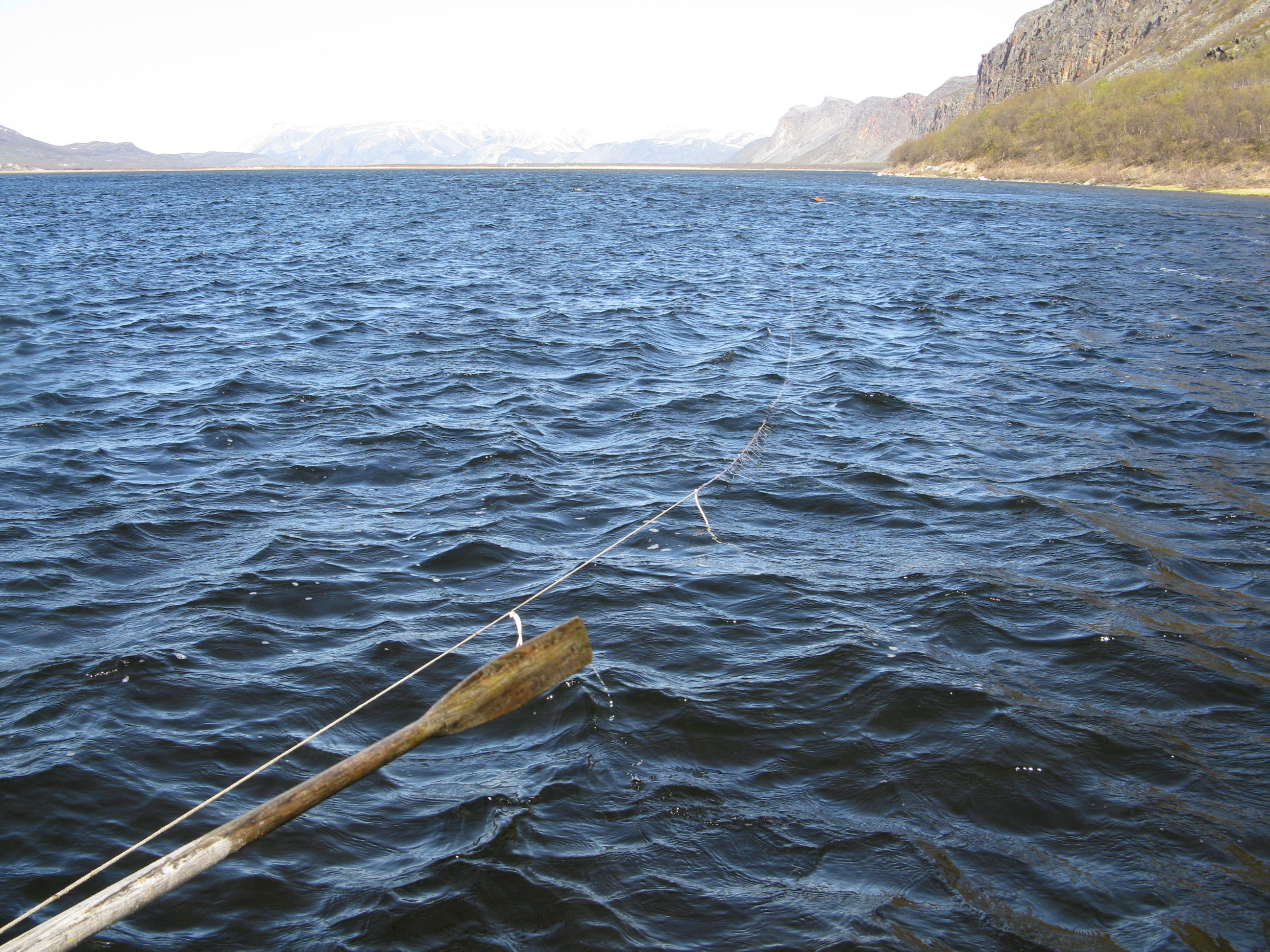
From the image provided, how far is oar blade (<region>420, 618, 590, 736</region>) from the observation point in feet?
13.3

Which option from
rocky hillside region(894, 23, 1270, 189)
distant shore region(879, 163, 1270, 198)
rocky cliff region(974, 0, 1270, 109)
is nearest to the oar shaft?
distant shore region(879, 163, 1270, 198)

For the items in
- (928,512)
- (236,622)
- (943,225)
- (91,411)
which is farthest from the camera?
(943,225)

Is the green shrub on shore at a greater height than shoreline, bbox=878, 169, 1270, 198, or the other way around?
the green shrub on shore

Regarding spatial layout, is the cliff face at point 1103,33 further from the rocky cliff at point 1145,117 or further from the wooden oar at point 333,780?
the wooden oar at point 333,780

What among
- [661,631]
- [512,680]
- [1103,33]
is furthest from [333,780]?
[1103,33]

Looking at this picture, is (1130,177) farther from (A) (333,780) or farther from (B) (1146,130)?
(A) (333,780)

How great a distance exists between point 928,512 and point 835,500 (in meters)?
0.96

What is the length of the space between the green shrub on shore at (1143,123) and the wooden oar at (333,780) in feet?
354

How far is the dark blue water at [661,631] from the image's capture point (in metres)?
4.34

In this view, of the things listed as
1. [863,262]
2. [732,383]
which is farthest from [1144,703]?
[863,262]

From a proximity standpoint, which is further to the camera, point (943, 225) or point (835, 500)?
point (943, 225)

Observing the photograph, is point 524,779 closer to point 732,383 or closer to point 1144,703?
point 1144,703

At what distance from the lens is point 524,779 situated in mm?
5094

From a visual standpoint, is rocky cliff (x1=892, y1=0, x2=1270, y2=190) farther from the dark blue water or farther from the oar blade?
the oar blade
